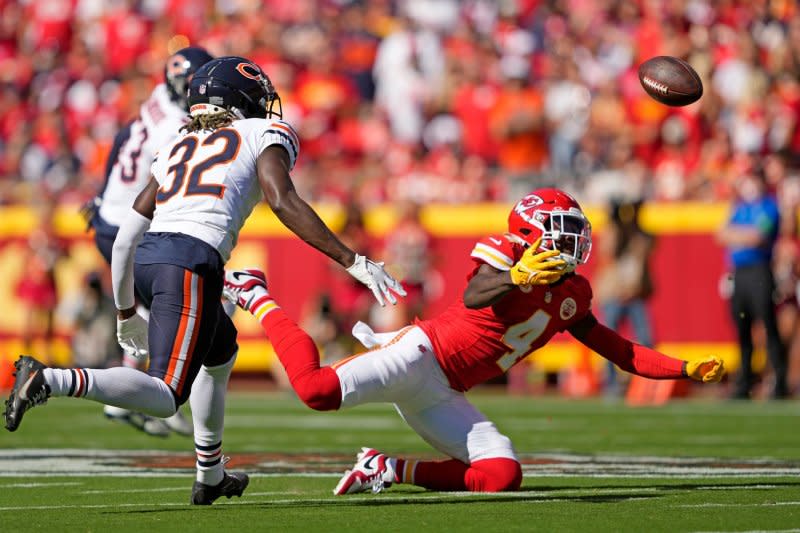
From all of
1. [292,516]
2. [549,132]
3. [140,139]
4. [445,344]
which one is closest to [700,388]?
[549,132]

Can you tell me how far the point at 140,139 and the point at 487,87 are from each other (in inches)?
295

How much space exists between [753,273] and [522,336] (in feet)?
21.4

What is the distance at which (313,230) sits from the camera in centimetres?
516

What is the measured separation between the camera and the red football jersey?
5883mm

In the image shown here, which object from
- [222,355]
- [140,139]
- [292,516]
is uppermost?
[140,139]

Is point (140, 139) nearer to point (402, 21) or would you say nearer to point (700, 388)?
point (700, 388)

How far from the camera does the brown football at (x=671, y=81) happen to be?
22.9 ft

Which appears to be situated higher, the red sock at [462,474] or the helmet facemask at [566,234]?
the helmet facemask at [566,234]

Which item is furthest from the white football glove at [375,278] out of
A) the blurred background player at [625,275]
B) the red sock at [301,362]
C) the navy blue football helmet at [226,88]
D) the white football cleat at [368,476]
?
the blurred background player at [625,275]

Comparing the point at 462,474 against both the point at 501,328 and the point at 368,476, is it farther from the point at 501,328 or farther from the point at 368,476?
the point at 501,328

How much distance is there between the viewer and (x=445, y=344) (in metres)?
5.94

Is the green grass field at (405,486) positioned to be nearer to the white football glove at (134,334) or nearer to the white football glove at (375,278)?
the white football glove at (134,334)

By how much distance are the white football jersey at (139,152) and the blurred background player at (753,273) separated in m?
5.62

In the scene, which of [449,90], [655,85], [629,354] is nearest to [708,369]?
[629,354]
